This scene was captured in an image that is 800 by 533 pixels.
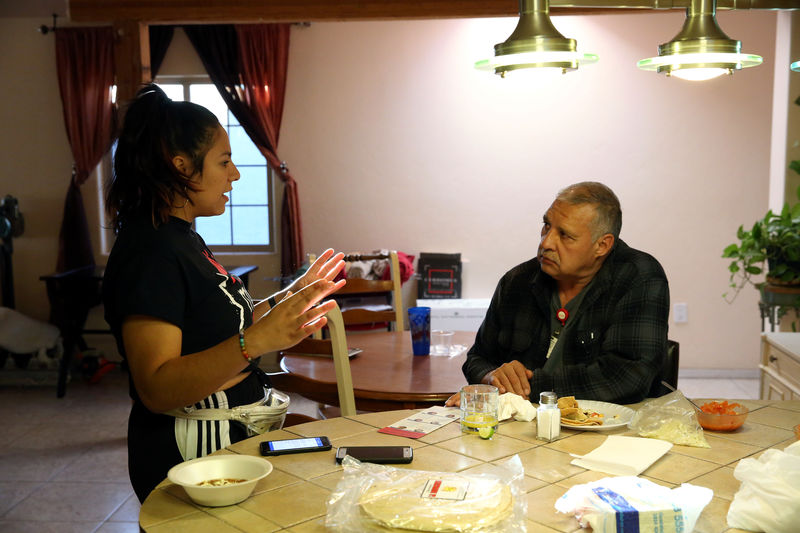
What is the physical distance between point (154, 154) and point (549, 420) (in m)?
1.04

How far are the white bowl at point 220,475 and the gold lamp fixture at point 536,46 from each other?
3.40 feet

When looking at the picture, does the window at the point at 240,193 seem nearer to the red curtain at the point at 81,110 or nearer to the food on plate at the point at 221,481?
the red curtain at the point at 81,110

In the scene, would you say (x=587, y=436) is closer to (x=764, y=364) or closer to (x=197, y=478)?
(x=197, y=478)

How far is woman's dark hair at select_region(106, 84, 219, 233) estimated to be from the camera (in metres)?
1.75

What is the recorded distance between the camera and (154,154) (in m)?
1.75

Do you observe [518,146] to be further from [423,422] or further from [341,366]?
[423,422]

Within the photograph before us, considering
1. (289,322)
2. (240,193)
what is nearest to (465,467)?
(289,322)

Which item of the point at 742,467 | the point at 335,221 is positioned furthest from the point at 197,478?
the point at 335,221

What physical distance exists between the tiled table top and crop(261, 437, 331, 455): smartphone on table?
2 centimetres

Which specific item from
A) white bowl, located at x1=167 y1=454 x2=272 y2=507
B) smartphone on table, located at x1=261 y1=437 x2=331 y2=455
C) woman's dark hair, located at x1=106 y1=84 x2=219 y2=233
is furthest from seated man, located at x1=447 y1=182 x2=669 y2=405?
woman's dark hair, located at x1=106 y1=84 x2=219 y2=233

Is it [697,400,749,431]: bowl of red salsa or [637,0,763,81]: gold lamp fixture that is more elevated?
[637,0,763,81]: gold lamp fixture

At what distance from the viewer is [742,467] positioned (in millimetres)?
1395

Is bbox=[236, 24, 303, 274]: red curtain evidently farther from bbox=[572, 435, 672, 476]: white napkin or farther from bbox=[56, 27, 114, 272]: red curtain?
bbox=[572, 435, 672, 476]: white napkin

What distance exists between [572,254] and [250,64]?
4.20 metres
